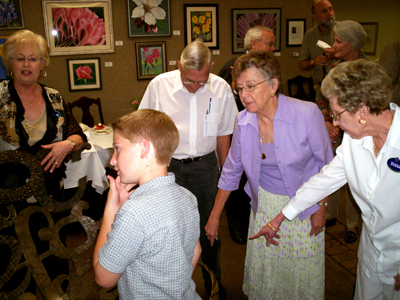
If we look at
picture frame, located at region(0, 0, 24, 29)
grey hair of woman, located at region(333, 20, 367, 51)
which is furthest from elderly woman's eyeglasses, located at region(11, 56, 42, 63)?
picture frame, located at region(0, 0, 24, 29)

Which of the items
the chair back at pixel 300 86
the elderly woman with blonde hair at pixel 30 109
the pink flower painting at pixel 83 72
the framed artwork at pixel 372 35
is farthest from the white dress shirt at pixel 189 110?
the framed artwork at pixel 372 35

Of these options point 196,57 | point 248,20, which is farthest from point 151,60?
point 196,57

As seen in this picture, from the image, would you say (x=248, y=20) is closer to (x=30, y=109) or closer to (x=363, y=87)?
(x=30, y=109)

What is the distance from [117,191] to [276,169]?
1.01m

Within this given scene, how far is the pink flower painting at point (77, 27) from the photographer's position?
236 inches

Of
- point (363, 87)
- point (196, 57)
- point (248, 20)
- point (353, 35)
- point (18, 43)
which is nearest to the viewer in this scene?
point (363, 87)

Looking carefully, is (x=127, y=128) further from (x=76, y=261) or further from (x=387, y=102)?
(x=387, y=102)

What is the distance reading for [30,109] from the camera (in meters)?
2.19

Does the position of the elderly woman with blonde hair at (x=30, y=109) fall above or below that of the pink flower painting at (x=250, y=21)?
below

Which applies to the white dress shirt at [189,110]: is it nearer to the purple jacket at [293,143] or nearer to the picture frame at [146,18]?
the purple jacket at [293,143]

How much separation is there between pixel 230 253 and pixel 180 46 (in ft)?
14.4

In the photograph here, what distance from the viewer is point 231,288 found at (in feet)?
9.62

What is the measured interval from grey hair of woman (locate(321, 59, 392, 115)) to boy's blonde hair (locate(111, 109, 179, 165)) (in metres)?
0.73

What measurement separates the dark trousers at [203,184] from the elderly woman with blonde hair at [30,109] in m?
0.73
